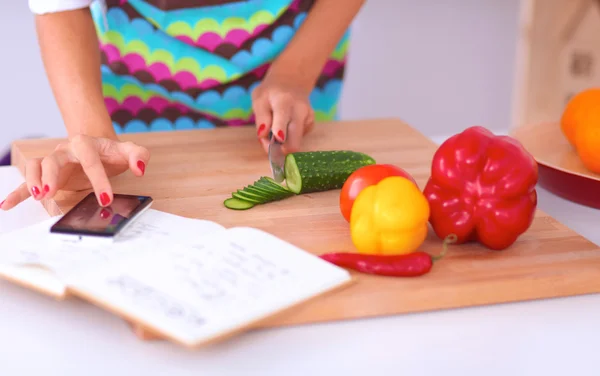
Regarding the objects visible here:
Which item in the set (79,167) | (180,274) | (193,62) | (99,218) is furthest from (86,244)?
(193,62)

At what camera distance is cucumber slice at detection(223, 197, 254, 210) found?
49.7 inches

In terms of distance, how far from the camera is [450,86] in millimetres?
3924

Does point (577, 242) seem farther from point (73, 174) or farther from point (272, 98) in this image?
point (73, 174)

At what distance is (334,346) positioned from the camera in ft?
2.97

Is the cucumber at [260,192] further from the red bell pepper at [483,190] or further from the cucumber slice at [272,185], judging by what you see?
the red bell pepper at [483,190]

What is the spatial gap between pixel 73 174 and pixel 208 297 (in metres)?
0.54

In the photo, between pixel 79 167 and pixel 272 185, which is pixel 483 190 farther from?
pixel 79 167

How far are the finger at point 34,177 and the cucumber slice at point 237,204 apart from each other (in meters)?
0.29

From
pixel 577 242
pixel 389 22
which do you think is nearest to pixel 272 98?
pixel 577 242

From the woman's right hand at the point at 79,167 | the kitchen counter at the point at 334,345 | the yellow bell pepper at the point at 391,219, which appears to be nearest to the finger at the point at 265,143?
the woman's right hand at the point at 79,167

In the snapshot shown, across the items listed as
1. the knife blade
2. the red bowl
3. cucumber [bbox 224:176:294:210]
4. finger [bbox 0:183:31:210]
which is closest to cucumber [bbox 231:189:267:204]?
cucumber [bbox 224:176:294:210]

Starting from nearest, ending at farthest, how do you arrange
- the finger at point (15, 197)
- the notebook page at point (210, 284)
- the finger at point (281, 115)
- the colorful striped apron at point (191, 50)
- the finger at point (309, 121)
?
the notebook page at point (210, 284), the finger at point (15, 197), the finger at point (281, 115), the finger at point (309, 121), the colorful striped apron at point (191, 50)

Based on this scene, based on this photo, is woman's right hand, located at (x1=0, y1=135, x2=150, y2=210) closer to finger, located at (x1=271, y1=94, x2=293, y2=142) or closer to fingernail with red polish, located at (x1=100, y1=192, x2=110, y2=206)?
fingernail with red polish, located at (x1=100, y1=192, x2=110, y2=206)

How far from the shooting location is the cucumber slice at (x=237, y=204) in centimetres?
126
